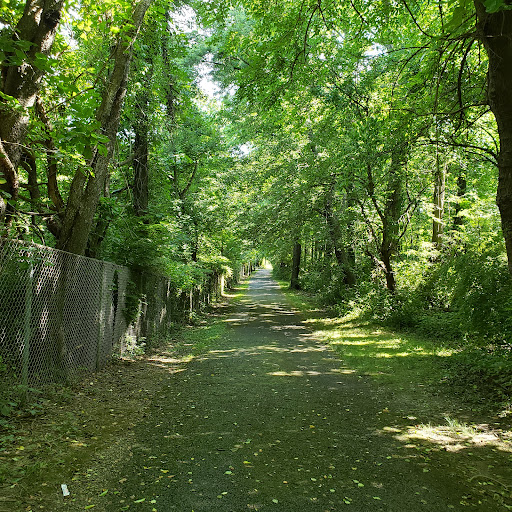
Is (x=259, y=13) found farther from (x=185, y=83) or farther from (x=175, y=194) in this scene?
(x=175, y=194)

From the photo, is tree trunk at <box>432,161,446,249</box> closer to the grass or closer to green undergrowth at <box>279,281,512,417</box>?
green undergrowth at <box>279,281,512,417</box>

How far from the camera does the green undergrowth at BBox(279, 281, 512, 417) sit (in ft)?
19.0

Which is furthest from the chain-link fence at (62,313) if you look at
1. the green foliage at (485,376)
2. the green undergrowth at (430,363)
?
the green foliage at (485,376)

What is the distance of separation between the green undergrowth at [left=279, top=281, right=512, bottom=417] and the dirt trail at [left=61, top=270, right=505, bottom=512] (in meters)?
0.94

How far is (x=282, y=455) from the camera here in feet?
13.0

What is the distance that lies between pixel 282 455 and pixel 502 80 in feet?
13.5

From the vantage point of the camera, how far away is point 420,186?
12711mm

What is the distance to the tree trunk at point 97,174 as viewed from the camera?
6797mm

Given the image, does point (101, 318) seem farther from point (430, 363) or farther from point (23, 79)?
point (430, 363)

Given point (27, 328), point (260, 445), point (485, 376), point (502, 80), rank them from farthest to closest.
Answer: point (485, 376) < point (27, 328) < point (260, 445) < point (502, 80)

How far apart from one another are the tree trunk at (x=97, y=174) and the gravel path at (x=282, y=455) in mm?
3100

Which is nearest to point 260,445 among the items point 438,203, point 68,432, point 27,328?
point 68,432

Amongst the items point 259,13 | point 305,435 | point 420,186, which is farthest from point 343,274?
point 305,435

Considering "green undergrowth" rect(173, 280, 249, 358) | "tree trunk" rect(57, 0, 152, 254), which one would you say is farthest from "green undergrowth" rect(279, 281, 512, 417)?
"tree trunk" rect(57, 0, 152, 254)
